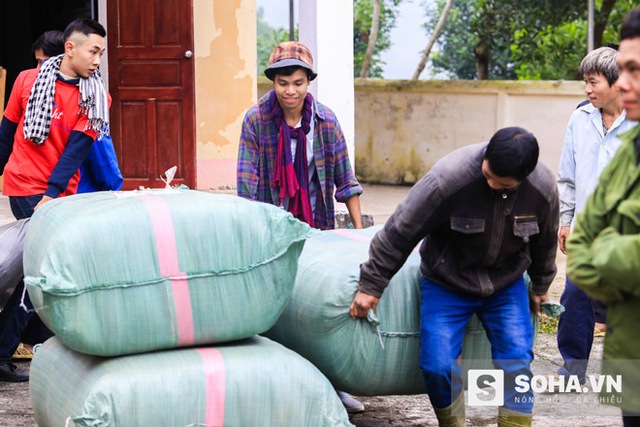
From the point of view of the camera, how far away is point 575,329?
5418 mm

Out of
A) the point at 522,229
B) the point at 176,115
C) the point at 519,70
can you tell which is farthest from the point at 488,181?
the point at 519,70

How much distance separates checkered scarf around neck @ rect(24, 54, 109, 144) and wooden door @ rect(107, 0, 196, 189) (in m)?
4.58

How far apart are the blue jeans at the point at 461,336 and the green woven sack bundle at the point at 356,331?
0.36ft

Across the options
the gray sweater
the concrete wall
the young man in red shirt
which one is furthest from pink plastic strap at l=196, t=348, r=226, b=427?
the concrete wall

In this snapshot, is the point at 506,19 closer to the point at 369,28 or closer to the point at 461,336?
the point at 369,28

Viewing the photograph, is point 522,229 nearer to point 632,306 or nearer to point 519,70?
point 632,306

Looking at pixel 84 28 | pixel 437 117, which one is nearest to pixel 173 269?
pixel 84 28

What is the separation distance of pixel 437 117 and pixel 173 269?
1064 centimetres

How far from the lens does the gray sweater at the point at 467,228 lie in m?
4.11

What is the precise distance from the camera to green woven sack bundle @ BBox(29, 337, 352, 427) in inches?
151

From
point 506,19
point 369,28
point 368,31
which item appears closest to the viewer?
point 506,19

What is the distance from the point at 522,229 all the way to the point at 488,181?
269 millimetres

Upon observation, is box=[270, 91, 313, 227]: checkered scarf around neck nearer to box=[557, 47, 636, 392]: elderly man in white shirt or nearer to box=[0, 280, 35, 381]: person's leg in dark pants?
box=[557, 47, 636, 392]: elderly man in white shirt

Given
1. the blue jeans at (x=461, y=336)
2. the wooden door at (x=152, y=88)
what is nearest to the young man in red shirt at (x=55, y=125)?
the blue jeans at (x=461, y=336)
